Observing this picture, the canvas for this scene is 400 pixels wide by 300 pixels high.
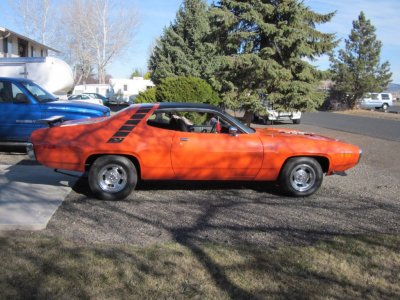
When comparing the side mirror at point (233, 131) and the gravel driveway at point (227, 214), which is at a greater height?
the side mirror at point (233, 131)

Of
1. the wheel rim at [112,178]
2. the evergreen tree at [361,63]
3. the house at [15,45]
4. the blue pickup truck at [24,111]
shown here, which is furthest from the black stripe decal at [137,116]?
the evergreen tree at [361,63]

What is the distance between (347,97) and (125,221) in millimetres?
46118

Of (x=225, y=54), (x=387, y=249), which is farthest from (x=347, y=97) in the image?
(x=387, y=249)

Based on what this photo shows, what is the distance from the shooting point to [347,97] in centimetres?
4800

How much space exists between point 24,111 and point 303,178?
20.3ft

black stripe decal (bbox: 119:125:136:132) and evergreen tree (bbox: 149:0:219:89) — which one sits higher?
evergreen tree (bbox: 149:0:219:89)

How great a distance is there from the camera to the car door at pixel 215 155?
6.34m

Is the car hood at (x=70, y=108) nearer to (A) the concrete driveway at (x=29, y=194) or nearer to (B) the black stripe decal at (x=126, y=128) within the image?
(A) the concrete driveway at (x=29, y=194)

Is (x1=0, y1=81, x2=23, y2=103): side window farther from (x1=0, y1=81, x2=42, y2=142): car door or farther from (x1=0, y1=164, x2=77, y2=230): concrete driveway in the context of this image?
(x1=0, y1=164, x2=77, y2=230): concrete driveway

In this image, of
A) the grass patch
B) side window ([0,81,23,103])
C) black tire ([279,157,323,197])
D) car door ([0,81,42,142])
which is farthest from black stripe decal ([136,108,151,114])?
side window ([0,81,23,103])

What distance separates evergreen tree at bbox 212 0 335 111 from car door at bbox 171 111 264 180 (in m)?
8.31

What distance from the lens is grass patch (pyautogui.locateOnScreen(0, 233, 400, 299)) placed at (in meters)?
3.55

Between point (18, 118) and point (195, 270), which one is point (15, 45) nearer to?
point (18, 118)

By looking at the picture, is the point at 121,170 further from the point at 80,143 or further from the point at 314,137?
the point at 314,137
